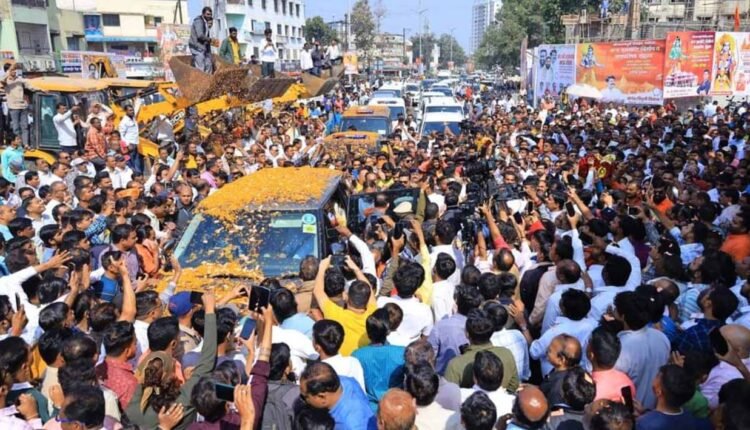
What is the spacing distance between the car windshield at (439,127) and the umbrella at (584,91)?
8.73m

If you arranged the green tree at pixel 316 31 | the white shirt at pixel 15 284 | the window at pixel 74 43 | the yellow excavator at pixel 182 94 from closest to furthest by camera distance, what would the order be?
the white shirt at pixel 15 284
the yellow excavator at pixel 182 94
the window at pixel 74 43
the green tree at pixel 316 31

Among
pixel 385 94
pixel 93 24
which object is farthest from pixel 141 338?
pixel 93 24

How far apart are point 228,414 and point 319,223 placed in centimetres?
294

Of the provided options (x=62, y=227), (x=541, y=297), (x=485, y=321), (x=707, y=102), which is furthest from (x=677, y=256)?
(x=707, y=102)

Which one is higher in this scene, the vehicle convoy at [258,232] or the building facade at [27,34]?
the building facade at [27,34]

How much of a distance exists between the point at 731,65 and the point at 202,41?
1813 centimetres

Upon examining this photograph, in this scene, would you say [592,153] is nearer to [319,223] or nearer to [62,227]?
[319,223]

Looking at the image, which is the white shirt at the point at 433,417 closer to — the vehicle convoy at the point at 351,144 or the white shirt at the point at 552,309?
the white shirt at the point at 552,309

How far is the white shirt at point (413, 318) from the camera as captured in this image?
15.1ft

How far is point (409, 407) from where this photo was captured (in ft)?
9.88

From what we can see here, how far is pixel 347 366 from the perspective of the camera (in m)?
3.79

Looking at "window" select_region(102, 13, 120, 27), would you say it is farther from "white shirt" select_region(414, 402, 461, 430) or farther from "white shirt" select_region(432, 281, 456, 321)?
"white shirt" select_region(414, 402, 461, 430)

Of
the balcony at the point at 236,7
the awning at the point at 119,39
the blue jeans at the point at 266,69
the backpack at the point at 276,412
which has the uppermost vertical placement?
the balcony at the point at 236,7

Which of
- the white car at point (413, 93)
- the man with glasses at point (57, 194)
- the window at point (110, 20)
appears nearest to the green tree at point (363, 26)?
the window at point (110, 20)
